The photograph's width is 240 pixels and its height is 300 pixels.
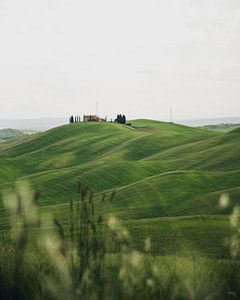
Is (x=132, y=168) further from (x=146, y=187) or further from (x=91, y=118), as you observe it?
(x=91, y=118)

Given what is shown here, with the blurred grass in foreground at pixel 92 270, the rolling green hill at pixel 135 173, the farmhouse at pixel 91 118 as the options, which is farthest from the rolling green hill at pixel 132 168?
the farmhouse at pixel 91 118

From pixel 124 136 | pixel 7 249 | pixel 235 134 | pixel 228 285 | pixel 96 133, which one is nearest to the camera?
pixel 228 285

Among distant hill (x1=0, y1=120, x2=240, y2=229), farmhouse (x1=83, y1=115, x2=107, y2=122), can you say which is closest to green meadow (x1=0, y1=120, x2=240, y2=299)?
distant hill (x1=0, y1=120, x2=240, y2=229)

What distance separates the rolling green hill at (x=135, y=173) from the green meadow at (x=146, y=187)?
0.23ft

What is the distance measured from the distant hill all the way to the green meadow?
7 cm

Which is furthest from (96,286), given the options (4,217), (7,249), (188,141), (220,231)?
(188,141)

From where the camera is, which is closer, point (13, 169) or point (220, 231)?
point (220, 231)

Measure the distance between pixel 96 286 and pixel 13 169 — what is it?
6455 cm

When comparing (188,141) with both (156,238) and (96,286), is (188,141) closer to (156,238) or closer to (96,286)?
(156,238)

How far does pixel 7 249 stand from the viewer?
391 inches

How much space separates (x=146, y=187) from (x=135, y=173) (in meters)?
14.5

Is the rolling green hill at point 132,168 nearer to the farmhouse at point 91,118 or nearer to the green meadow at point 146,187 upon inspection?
the green meadow at point 146,187

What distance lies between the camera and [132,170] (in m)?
55.5

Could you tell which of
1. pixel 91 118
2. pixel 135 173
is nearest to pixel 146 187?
pixel 135 173
